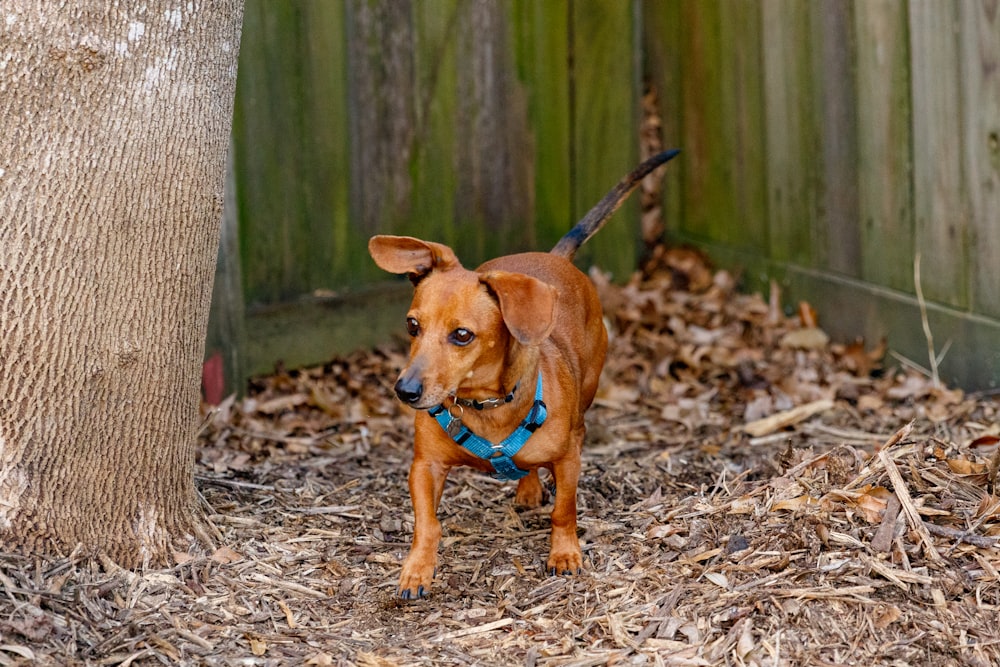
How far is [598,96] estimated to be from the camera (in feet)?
24.6

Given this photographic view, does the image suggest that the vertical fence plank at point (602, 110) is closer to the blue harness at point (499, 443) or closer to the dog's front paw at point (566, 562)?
the blue harness at point (499, 443)

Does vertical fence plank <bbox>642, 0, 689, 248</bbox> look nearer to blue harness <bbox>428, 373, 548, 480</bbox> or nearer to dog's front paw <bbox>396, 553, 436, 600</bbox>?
blue harness <bbox>428, 373, 548, 480</bbox>

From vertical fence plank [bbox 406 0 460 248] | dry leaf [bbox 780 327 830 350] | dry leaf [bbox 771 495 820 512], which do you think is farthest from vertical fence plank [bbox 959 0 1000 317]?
vertical fence plank [bbox 406 0 460 248]

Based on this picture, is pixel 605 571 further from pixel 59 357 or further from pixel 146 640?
pixel 59 357

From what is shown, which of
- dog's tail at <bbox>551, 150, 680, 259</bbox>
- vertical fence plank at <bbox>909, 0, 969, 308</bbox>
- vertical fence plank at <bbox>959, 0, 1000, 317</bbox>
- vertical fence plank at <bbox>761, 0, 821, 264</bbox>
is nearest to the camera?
dog's tail at <bbox>551, 150, 680, 259</bbox>

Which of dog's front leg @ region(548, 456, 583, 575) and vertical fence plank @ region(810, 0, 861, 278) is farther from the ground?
vertical fence plank @ region(810, 0, 861, 278)

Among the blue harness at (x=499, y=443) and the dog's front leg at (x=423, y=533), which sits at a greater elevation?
the blue harness at (x=499, y=443)

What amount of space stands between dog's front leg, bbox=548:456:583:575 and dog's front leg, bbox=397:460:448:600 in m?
0.37

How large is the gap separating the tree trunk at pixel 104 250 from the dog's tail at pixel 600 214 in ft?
5.12

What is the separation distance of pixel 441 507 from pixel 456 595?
32.3 inches

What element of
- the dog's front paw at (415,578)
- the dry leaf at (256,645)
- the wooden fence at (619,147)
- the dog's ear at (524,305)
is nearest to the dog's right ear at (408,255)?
the dog's ear at (524,305)

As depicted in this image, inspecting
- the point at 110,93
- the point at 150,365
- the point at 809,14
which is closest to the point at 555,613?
the point at 150,365

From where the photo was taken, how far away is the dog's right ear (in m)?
3.88

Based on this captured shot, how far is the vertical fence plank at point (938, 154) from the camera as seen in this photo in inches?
217
